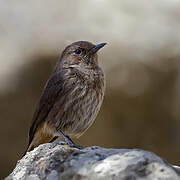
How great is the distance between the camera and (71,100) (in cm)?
621

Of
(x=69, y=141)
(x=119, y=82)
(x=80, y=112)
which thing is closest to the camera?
(x=69, y=141)

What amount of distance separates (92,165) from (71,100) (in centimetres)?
220

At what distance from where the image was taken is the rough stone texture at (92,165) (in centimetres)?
382

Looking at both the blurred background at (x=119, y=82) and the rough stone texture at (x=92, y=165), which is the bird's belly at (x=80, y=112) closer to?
the rough stone texture at (x=92, y=165)

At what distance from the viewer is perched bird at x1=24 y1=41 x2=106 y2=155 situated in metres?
6.21

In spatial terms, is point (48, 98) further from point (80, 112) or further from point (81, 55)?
point (81, 55)

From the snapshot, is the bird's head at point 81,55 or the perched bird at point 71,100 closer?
the perched bird at point 71,100

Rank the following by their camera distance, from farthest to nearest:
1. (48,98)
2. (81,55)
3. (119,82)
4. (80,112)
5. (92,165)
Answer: (119,82)
(81,55)
(48,98)
(80,112)
(92,165)


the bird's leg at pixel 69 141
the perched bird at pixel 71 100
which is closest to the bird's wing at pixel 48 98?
the perched bird at pixel 71 100

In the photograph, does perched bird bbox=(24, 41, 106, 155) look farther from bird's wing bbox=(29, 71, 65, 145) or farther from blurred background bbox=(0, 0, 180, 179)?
blurred background bbox=(0, 0, 180, 179)

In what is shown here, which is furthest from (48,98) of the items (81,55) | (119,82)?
(119,82)

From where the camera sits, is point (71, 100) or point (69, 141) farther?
point (71, 100)

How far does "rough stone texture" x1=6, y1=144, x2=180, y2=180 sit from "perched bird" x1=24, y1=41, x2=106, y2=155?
4.70 ft

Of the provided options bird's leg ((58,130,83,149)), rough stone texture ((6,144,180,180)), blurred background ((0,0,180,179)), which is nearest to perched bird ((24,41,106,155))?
bird's leg ((58,130,83,149))
